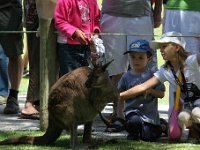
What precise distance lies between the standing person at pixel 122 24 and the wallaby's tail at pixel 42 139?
1.47 m

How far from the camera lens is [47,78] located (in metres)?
6.41

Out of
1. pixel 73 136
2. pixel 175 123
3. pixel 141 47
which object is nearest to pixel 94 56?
pixel 141 47

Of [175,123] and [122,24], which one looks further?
[122,24]

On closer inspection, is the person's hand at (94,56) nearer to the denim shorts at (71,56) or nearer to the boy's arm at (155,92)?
the denim shorts at (71,56)

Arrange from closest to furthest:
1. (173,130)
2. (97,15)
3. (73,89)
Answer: (73,89) → (173,130) → (97,15)

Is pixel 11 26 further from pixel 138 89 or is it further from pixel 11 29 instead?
pixel 138 89

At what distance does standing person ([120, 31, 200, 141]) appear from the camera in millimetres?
5980

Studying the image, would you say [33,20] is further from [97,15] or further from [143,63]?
[143,63]

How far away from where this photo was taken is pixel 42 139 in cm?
582

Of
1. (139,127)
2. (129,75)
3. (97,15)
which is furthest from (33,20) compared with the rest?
(139,127)

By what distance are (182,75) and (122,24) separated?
1.23 meters

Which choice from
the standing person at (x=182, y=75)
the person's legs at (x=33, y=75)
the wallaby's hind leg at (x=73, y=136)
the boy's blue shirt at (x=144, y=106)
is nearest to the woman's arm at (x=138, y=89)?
the standing person at (x=182, y=75)

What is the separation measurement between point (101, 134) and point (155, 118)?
0.55m

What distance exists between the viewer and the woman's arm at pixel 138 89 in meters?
6.12
